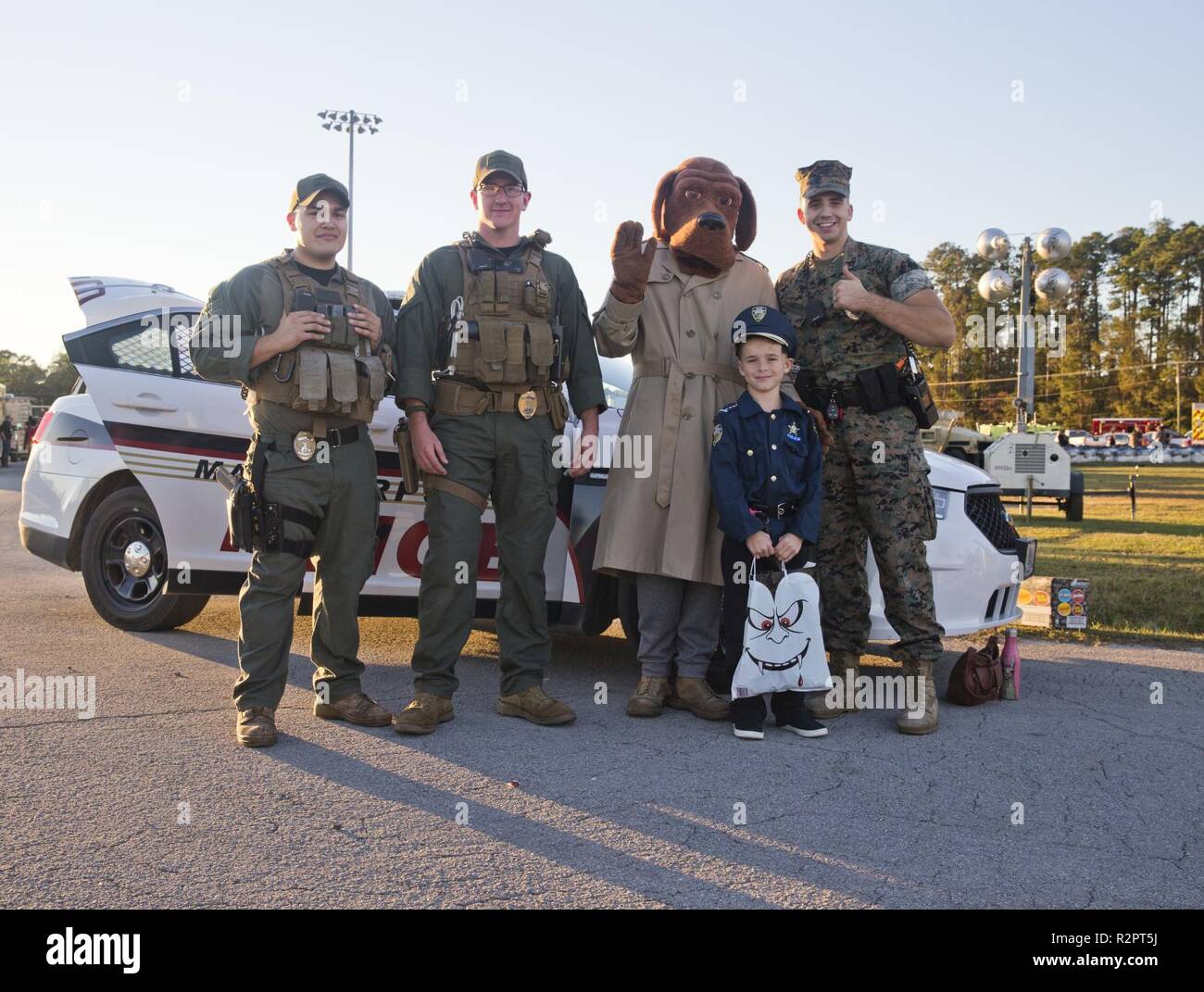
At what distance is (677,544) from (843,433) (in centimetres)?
86

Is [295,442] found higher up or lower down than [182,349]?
lower down

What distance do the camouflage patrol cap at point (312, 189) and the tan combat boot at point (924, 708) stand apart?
2.98 meters

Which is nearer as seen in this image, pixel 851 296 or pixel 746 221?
pixel 851 296

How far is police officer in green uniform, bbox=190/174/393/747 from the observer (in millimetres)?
3992

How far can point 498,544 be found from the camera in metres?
4.45

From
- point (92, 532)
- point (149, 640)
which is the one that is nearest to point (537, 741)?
point (149, 640)

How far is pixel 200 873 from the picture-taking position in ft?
8.80

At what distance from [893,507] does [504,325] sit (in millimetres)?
1773

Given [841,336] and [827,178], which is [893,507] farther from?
[827,178]

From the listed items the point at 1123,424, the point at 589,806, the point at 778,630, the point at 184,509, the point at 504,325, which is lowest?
the point at 589,806

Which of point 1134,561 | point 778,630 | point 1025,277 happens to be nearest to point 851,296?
point 778,630

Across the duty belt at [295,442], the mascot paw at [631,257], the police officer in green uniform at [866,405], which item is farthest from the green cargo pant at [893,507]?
the duty belt at [295,442]

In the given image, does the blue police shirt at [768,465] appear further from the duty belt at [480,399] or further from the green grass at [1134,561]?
the green grass at [1134,561]

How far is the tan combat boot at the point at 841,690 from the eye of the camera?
454cm
